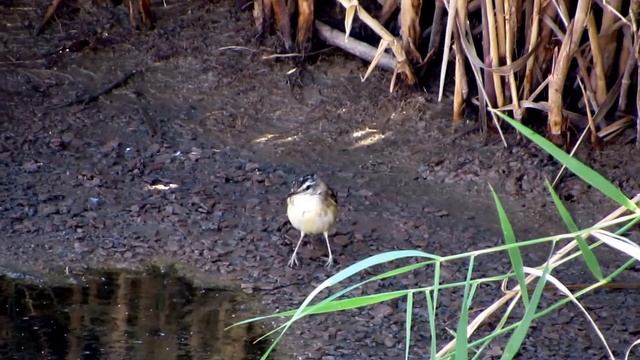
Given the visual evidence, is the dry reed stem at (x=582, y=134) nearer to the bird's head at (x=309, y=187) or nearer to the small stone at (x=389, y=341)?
the bird's head at (x=309, y=187)

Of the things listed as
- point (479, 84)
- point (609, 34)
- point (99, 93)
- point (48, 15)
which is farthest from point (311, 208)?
point (48, 15)

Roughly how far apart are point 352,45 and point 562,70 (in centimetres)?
207

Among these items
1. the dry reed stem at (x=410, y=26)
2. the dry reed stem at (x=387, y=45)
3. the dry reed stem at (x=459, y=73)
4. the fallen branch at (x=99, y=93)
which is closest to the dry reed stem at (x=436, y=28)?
the dry reed stem at (x=410, y=26)

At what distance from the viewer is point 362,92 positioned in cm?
947

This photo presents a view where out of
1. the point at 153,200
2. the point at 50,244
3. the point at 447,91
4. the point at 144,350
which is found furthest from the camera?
the point at 447,91

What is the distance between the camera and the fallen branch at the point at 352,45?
930 centimetres

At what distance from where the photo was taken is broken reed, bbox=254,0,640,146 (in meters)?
7.91

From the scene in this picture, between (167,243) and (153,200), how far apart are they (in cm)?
60

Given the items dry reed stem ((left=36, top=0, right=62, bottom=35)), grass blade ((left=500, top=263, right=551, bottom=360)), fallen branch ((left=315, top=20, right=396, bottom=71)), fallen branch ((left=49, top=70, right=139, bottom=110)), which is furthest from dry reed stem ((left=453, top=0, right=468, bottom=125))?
grass blade ((left=500, top=263, right=551, bottom=360))

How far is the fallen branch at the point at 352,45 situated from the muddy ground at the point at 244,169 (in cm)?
22

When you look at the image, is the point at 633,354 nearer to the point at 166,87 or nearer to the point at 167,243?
the point at 167,243

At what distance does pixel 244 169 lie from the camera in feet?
28.3

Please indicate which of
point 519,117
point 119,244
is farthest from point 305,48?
point 119,244

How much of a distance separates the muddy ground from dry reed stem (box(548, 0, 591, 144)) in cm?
39
